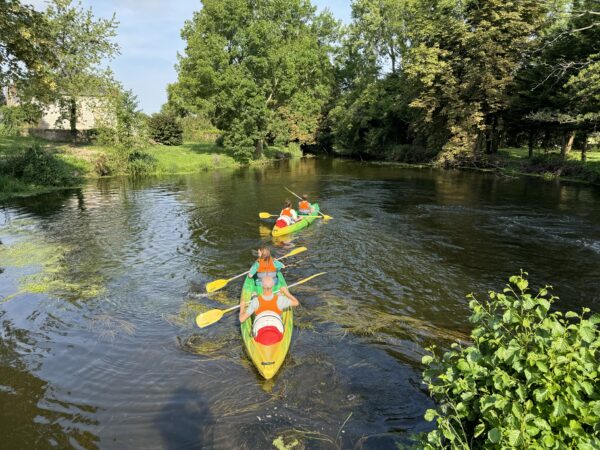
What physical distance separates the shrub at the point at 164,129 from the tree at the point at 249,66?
3740 mm

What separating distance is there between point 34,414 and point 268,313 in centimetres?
388

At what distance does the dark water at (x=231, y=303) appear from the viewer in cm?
600

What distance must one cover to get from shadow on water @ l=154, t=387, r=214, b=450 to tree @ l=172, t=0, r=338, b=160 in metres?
35.3

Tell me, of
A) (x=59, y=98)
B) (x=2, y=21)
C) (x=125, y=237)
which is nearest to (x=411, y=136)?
(x=59, y=98)

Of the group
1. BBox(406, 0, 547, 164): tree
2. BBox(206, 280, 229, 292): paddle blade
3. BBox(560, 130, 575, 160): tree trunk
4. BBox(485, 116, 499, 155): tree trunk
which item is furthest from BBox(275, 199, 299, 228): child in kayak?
BBox(485, 116, 499, 155): tree trunk

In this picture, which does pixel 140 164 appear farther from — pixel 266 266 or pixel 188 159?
pixel 266 266

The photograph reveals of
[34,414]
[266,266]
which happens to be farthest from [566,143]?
[34,414]

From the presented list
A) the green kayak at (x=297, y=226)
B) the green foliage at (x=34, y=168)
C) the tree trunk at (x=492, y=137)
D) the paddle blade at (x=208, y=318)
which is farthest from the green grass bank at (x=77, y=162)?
the tree trunk at (x=492, y=137)

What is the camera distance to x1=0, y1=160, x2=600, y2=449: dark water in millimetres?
6004

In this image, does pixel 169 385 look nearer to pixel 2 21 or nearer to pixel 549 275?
pixel 549 275

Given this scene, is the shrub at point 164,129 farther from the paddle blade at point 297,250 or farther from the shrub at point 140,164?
the paddle blade at point 297,250

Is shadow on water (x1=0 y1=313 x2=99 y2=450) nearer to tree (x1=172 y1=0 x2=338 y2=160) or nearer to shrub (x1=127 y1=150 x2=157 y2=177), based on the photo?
shrub (x1=127 y1=150 x2=157 y2=177)

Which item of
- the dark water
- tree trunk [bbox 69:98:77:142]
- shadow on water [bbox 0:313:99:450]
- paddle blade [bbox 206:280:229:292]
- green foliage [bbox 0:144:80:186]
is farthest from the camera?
tree trunk [bbox 69:98:77:142]

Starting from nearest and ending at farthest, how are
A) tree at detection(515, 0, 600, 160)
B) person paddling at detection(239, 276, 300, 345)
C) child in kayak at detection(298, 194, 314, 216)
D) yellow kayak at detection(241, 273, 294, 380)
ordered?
yellow kayak at detection(241, 273, 294, 380), person paddling at detection(239, 276, 300, 345), child in kayak at detection(298, 194, 314, 216), tree at detection(515, 0, 600, 160)
